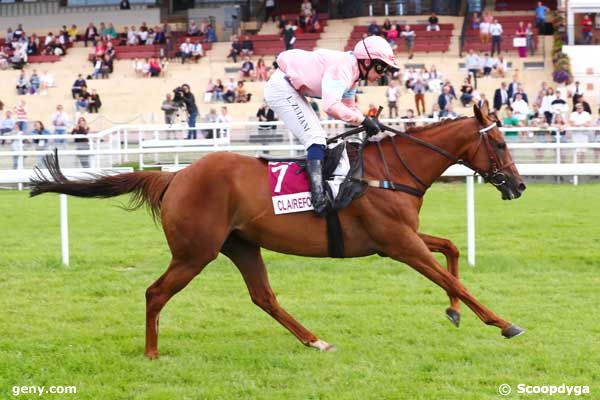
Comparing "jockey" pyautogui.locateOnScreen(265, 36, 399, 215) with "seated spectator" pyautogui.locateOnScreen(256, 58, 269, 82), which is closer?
"jockey" pyautogui.locateOnScreen(265, 36, 399, 215)

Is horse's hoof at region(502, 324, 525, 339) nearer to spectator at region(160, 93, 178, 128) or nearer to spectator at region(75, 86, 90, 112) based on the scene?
spectator at region(160, 93, 178, 128)

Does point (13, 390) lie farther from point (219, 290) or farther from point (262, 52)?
point (262, 52)

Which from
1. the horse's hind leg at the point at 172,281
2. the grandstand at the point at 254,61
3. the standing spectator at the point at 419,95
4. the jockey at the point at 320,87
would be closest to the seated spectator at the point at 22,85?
the grandstand at the point at 254,61

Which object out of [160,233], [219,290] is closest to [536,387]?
[219,290]

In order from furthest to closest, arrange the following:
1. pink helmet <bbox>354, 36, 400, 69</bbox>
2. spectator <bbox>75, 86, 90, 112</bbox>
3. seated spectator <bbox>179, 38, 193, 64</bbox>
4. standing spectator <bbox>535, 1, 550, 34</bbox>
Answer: seated spectator <bbox>179, 38, 193, 64</bbox>, standing spectator <bbox>535, 1, 550, 34</bbox>, spectator <bbox>75, 86, 90, 112</bbox>, pink helmet <bbox>354, 36, 400, 69</bbox>

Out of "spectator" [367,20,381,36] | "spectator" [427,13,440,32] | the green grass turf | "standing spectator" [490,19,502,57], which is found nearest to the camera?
the green grass turf

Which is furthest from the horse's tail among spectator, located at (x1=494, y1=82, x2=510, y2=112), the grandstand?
the grandstand

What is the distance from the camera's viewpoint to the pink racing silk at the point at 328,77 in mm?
7383

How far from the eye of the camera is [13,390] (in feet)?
21.0

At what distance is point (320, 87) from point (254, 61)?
27.5 metres

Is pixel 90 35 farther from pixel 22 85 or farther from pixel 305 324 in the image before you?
pixel 305 324

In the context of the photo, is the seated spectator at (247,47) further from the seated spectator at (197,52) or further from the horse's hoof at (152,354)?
the horse's hoof at (152,354)

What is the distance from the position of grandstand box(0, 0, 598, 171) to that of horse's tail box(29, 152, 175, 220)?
758 inches

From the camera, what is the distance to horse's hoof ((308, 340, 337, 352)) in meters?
7.40
